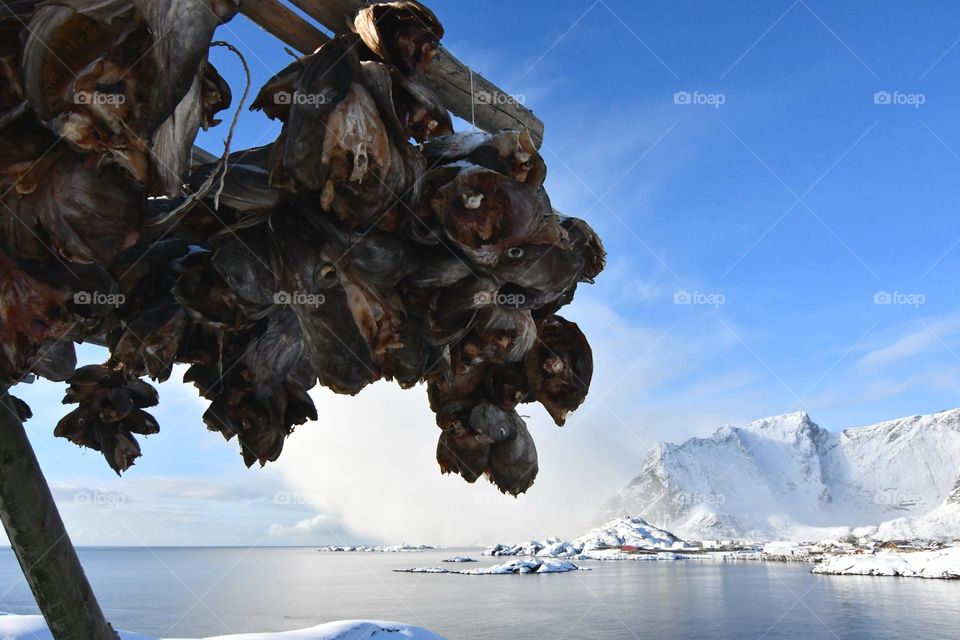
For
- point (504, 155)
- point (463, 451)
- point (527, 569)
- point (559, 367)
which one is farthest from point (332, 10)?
point (527, 569)

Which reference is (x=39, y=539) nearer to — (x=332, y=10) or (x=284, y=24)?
(x=284, y=24)

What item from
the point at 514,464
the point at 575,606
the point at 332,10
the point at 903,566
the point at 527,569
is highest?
the point at 332,10

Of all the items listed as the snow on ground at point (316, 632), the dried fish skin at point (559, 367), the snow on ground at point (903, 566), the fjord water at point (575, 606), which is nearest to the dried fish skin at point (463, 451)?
the dried fish skin at point (559, 367)

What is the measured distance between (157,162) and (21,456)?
6.57ft

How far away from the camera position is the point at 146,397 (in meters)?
3.76

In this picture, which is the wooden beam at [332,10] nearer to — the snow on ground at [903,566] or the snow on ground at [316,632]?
the snow on ground at [316,632]

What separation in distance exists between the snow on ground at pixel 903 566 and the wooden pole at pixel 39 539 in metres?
160

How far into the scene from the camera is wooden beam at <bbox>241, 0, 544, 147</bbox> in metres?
A: 2.28

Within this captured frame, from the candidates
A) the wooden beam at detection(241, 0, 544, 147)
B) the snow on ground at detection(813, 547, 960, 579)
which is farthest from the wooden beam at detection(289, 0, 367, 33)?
the snow on ground at detection(813, 547, 960, 579)

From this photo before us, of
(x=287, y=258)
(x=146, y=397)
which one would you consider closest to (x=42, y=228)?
(x=287, y=258)

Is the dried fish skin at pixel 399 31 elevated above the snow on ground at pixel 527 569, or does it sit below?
above

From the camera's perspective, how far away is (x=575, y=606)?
95.6 m

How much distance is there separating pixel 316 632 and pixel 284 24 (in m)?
11.8

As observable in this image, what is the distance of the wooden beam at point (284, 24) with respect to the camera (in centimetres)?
229
